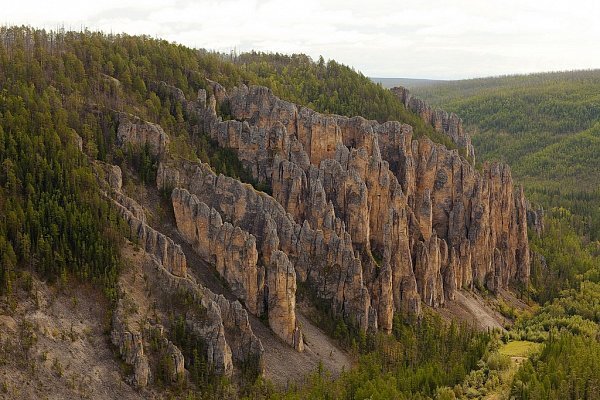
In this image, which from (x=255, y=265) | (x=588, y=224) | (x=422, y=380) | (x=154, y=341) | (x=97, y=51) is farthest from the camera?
(x=588, y=224)

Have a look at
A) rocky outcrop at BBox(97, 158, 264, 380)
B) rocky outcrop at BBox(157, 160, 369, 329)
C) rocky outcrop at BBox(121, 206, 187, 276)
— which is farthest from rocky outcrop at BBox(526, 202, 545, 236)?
rocky outcrop at BBox(121, 206, 187, 276)

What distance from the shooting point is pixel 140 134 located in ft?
289

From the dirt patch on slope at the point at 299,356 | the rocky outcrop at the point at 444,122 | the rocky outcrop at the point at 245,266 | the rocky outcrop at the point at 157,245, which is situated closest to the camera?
the rocky outcrop at the point at 157,245

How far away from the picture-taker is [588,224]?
166625mm

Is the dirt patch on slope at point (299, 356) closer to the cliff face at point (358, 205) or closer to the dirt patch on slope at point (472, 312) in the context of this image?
the cliff face at point (358, 205)

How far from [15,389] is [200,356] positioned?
60.8 feet

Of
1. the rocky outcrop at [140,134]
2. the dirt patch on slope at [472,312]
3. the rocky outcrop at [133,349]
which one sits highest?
the rocky outcrop at [140,134]

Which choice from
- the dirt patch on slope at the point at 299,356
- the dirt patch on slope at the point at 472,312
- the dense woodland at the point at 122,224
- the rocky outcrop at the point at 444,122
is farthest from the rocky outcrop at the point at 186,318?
the rocky outcrop at the point at 444,122

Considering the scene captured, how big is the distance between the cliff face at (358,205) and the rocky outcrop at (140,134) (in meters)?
2.35

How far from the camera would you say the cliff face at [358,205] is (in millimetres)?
88562

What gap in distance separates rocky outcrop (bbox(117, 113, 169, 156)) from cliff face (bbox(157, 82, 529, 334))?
235cm

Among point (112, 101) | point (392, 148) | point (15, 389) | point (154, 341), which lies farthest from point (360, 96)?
point (15, 389)

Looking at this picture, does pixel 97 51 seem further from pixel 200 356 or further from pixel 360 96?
pixel 360 96

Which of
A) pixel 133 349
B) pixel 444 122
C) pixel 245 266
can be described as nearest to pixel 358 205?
pixel 245 266
